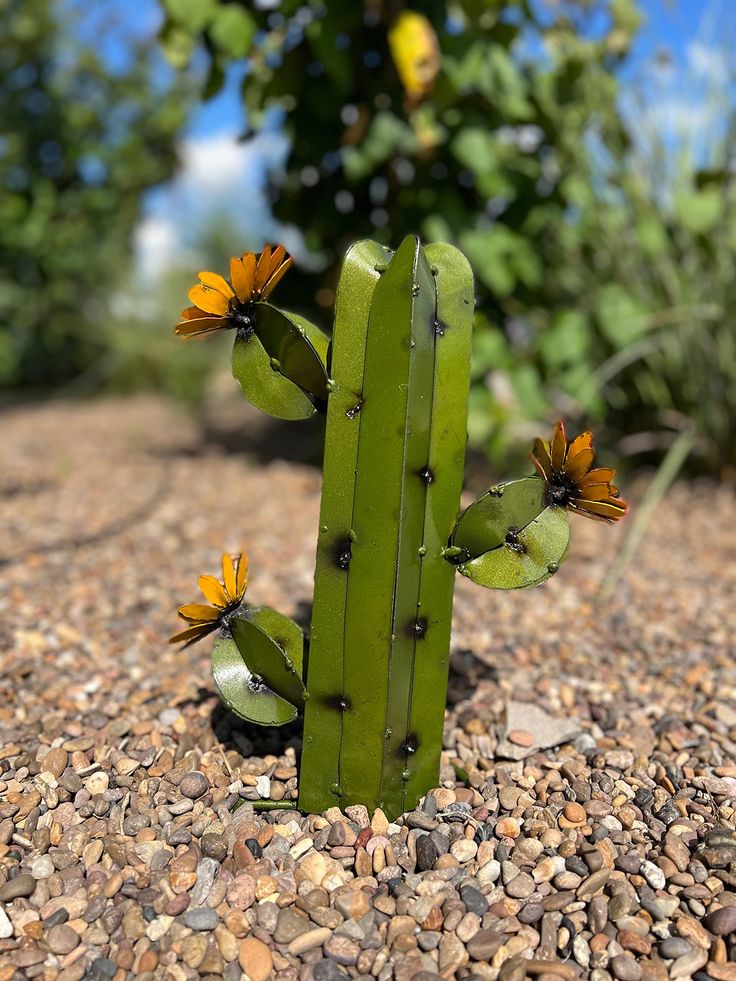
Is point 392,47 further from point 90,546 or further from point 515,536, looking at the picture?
point 515,536

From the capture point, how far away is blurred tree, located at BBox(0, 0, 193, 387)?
5996 millimetres

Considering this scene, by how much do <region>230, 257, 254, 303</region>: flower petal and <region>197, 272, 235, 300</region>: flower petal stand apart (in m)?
0.01

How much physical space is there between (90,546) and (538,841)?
1.77 meters

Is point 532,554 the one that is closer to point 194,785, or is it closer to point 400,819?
point 400,819

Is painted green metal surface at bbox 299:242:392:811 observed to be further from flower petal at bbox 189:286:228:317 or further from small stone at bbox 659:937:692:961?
small stone at bbox 659:937:692:961

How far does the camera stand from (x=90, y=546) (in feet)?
8.44

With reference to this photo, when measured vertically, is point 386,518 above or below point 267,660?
above

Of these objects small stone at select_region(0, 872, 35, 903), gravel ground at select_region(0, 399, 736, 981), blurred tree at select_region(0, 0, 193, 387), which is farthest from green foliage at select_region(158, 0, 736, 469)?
blurred tree at select_region(0, 0, 193, 387)

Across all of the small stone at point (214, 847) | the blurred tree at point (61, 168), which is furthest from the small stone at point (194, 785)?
the blurred tree at point (61, 168)

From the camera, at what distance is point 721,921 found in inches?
41.4

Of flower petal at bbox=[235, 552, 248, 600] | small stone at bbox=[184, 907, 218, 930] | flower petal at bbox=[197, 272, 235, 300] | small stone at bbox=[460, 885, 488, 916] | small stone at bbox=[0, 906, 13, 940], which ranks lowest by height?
small stone at bbox=[0, 906, 13, 940]

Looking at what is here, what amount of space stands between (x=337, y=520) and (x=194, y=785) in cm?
49

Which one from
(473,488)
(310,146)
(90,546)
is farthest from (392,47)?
(90,546)

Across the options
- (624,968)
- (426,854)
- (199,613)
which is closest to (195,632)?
(199,613)
